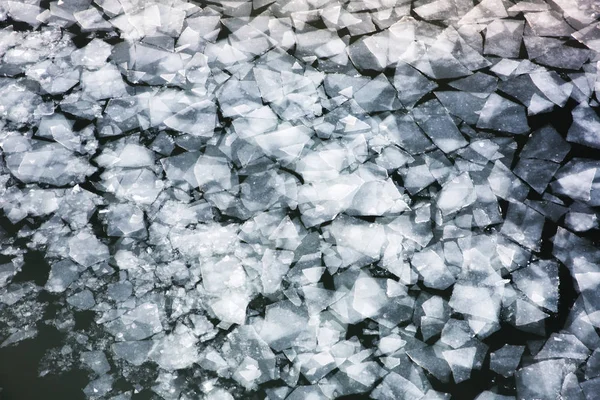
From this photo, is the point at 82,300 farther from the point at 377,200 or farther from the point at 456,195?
the point at 456,195

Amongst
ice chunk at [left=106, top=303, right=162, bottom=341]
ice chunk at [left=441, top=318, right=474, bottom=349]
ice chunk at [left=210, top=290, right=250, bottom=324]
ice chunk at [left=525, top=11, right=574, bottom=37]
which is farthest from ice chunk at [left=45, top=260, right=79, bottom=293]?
ice chunk at [left=525, top=11, right=574, bottom=37]

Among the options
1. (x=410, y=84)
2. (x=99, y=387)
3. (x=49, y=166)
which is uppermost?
(x=410, y=84)

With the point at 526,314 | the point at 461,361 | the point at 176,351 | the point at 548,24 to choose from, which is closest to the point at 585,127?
the point at 548,24

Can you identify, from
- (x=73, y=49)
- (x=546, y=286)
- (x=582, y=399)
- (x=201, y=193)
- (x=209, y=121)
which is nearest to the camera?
(x=582, y=399)

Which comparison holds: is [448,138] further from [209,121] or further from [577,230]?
[209,121]

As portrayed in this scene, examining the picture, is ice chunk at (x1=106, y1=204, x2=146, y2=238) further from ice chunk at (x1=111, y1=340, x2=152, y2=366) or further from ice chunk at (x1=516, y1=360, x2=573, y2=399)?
ice chunk at (x1=516, y1=360, x2=573, y2=399)

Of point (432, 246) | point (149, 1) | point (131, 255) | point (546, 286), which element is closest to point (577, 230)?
point (546, 286)

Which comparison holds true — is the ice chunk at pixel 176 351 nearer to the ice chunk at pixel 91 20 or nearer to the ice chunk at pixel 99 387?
the ice chunk at pixel 99 387

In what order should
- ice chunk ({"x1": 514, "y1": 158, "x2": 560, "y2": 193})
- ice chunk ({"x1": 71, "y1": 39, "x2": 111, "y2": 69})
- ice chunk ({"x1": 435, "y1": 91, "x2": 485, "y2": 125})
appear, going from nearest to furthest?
ice chunk ({"x1": 514, "y1": 158, "x2": 560, "y2": 193}) → ice chunk ({"x1": 435, "y1": 91, "x2": 485, "y2": 125}) → ice chunk ({"x1": 71, "y1": 39, "x2": 111, "y2": 69})
